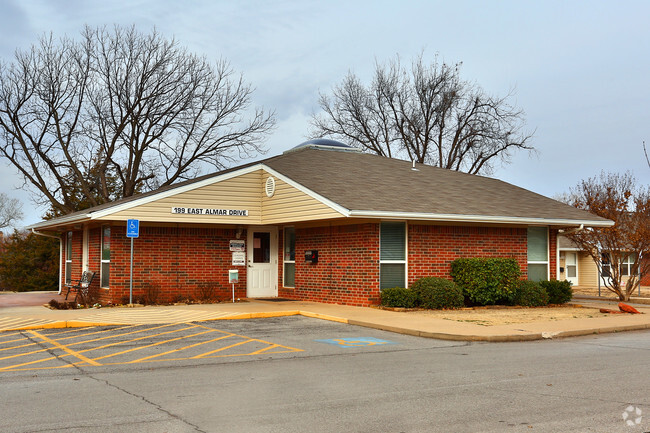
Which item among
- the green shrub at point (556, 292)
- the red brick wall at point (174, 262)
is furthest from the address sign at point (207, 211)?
the green shrub at point (556, 292)

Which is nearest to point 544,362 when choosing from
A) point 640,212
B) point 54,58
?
point 640,212

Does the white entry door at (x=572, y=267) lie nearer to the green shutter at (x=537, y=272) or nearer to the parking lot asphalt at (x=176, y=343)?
the green shutter at (x=537, y=272)

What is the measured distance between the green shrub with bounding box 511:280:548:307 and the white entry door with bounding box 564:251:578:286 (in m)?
17.2

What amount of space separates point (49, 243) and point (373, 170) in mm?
21535

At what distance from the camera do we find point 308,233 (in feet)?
67.4

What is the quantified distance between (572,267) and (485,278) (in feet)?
63.8

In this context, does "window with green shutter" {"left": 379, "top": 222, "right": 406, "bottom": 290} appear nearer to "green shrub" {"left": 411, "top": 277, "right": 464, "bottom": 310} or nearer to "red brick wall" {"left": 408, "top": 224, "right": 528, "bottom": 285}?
"red brick wall" {"left": 408, "top": 224, "right": 528, "bottom": 285}

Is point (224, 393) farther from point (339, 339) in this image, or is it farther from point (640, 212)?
point (640, 212)

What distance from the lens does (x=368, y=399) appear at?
7469mm

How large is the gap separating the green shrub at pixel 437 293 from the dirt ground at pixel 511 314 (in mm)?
370

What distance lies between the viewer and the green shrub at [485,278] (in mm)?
18750

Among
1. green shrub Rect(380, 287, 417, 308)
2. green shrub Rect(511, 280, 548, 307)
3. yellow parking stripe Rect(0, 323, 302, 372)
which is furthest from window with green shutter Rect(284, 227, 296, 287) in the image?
green shrub Rect(511, 280, 548, 307)

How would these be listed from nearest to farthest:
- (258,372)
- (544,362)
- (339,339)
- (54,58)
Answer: (258,372), (544,362), (339,339), (54,58)

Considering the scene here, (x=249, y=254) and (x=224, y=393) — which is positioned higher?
(x=249, y=254)
